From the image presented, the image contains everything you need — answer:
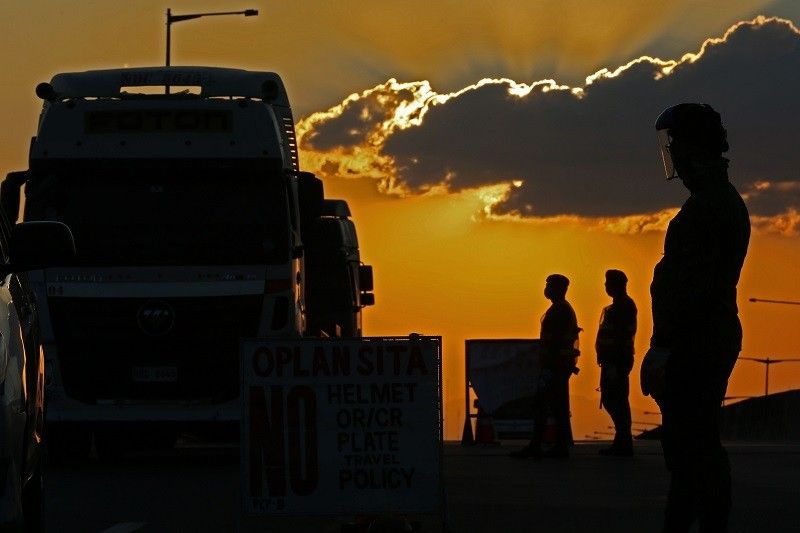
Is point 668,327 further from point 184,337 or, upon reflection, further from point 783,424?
point 783,424

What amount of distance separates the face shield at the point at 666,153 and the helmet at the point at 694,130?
3cm

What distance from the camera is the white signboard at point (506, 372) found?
100.0 ft

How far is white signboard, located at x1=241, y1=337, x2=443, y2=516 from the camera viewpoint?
11773 millimetres

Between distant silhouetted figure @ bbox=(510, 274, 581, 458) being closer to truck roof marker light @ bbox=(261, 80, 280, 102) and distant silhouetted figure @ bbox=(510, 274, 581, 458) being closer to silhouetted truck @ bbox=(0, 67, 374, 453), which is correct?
silhouetted truck @ bbox=(0, 67, 374, 453)

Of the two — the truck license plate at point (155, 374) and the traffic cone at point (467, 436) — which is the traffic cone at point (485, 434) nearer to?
the traffic cone at point (467, 436)

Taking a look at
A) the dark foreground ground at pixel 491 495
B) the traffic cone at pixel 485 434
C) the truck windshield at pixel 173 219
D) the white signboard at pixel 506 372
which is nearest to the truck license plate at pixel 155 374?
the dark foreground ground at pixel 491 495

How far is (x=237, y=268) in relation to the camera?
20156 millimetres

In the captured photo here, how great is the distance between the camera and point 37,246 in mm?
8812

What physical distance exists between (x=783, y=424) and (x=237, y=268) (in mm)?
31769

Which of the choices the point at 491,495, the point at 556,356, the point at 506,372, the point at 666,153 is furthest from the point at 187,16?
the point at 666,153

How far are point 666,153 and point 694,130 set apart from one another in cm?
39

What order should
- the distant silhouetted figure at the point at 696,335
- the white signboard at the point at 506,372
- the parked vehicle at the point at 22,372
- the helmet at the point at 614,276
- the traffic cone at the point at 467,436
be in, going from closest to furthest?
1. the parked vehicle at the point at 22,372
2. the distant silhouetted figure at the point at 696,335
3. the helmet at the point at 614,276
4. the traffic cone at the point at 467,436
5. the white signboard at the point at 506,372

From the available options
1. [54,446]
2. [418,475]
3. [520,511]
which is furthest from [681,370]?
[54,446]

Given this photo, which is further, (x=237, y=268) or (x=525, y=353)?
(x=525, y=353)
